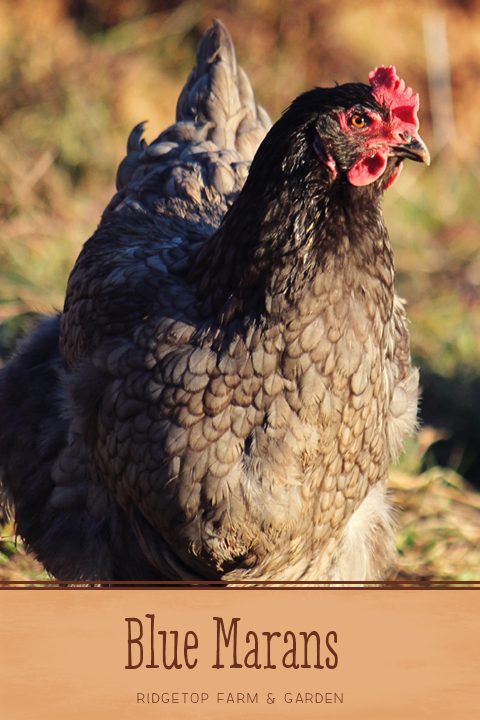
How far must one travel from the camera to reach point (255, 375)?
2.08 meters

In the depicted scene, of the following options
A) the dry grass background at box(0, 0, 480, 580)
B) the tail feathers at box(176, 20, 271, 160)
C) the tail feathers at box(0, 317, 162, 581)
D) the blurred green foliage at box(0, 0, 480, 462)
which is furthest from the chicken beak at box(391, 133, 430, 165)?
the blurred green foliage at box(0, 0, 480, 462)

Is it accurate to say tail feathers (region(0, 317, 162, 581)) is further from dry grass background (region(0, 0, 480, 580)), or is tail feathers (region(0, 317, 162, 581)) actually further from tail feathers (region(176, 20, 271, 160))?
tail feathers (region(176, 20, 271, 160))

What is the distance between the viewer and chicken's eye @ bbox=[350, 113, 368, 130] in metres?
2.01

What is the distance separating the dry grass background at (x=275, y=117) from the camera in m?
3.84

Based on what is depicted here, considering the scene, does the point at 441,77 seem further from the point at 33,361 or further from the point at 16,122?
the point at 33,361

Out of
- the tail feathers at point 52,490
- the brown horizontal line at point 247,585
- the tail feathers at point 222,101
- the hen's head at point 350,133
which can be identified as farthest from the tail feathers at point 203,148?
the brown horizontal line at point 247,585

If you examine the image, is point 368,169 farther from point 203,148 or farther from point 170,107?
point 170,107

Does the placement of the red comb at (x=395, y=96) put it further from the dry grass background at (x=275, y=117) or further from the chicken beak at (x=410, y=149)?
the dry grass background at (x=275, y=117)

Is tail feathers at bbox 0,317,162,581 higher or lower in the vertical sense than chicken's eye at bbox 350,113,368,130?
lower

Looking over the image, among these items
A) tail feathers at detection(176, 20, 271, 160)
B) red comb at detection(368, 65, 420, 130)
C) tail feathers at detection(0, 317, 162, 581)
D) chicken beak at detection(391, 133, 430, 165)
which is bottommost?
tail feathers at detection(0, 317, 162, 581)

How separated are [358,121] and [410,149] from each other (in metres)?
0.15

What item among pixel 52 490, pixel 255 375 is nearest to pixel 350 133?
pixel 255 375

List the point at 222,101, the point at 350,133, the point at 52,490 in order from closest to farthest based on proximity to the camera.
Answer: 1. the point at 350,133
2. the point at 52,490
3. the point at 222,101
